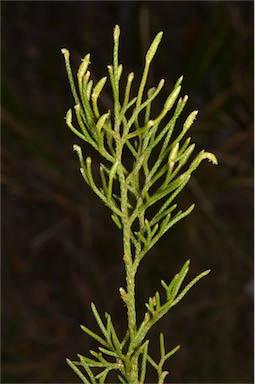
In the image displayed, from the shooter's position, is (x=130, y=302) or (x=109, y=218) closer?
(x=130, y=302)

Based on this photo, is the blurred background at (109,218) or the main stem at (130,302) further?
the blurred background at (109,218)

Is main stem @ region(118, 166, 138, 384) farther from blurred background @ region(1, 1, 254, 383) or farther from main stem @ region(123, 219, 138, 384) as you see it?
blurred background @ region(1, 1, 254, 383)

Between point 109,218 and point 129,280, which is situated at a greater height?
point 109,218

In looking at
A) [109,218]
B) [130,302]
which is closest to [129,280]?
[130,302]

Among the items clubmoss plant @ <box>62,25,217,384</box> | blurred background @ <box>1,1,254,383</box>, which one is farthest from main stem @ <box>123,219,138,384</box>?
blurred background @ <box>1,1,254,383</box>

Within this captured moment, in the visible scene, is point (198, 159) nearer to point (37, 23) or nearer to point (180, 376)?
point (180, 376)

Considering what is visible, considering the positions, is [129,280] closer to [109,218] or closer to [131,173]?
[131,173]

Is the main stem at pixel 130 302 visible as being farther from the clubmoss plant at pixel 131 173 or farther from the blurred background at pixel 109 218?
the blurred background at pixel 109 218

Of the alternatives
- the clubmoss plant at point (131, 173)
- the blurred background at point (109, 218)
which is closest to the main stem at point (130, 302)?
the clubmoss plant at point (131, 173)
